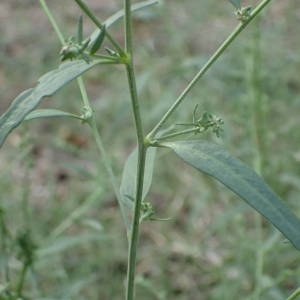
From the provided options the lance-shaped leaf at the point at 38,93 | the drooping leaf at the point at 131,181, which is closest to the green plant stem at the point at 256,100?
the drooping leaf at the point at 131,181

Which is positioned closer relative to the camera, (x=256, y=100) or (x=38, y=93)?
(x=38, y=93)

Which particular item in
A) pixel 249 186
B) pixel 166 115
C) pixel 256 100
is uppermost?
pixel 256 100

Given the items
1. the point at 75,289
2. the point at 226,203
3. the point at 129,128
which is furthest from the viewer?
the point at 129,128

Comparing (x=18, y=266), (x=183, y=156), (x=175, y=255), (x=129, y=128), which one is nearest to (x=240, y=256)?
(x=175, y=255)

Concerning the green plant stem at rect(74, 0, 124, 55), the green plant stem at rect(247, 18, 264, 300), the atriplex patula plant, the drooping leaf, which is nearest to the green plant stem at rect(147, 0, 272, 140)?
the atriplex patula plant

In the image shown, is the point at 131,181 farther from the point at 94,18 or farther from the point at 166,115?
the point at 94,18

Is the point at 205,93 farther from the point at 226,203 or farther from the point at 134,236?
the point at 134,236

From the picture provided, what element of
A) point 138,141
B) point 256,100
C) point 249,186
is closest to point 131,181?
point 138,141

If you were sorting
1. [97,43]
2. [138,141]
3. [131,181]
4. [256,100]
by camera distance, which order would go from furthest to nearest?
[256,100], [131,181], [138,141], [97,43]
